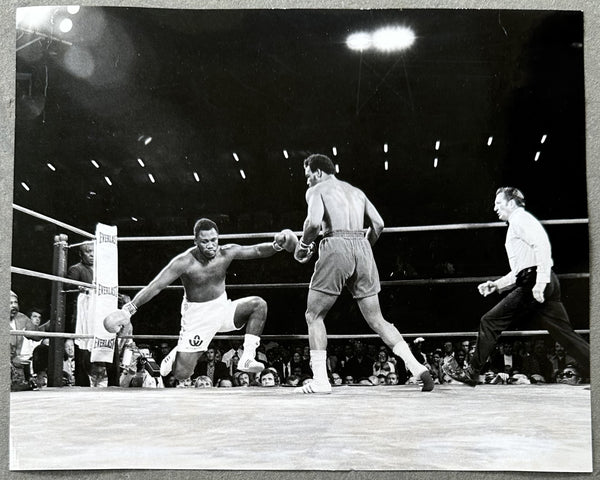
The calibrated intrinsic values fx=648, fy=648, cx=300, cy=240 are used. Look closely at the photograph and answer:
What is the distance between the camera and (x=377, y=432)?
6.72ft

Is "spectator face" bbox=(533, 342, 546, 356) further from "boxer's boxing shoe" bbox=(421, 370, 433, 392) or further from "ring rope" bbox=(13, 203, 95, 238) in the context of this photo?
"ring rope" bbox=(13, 203, 95, 238)

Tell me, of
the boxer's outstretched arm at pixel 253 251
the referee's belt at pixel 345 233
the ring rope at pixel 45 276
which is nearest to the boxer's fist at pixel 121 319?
the ring rope at pixel 45 276

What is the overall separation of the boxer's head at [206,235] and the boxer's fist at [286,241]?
22 centimetres

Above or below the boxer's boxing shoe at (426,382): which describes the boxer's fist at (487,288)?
above

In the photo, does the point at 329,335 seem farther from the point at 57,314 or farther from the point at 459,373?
the point at 57,314

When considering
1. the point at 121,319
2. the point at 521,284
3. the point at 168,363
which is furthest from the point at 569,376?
the point at 121,319

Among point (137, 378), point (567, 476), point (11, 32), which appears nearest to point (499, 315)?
point (567, 476)

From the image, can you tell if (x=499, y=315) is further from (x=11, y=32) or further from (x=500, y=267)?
(x=11, y=32)

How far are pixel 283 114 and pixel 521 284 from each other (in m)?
1.05

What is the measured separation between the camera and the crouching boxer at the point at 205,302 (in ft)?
7.68

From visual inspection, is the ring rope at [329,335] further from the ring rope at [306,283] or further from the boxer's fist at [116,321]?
the ring rope at [306,283]

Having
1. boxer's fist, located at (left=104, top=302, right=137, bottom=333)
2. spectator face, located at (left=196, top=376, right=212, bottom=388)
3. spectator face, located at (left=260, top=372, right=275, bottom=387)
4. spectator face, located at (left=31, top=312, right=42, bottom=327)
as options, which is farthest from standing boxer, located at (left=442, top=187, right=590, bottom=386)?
spectator face, located at (left=31, top=312, right=42, bottom=327)

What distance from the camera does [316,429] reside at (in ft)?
6.81

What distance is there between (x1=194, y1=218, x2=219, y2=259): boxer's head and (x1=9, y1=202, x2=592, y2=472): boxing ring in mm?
414
